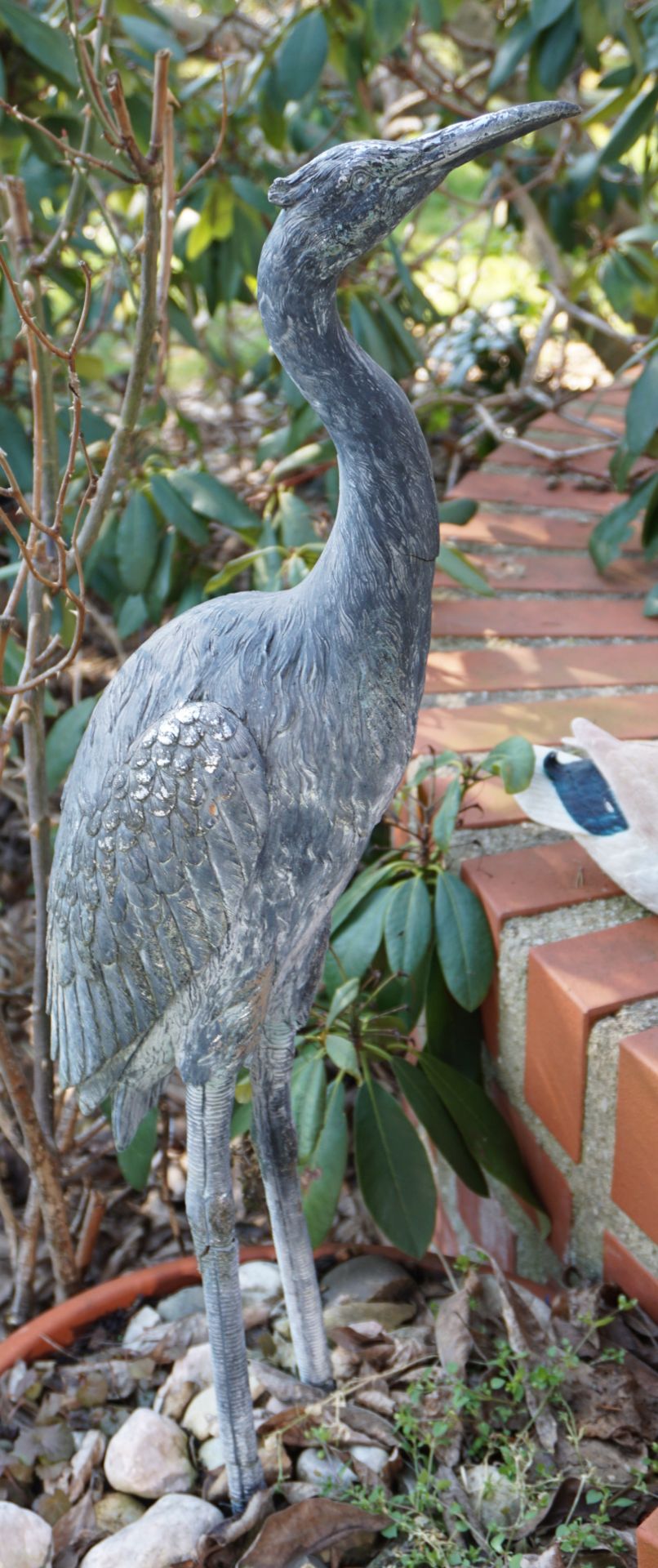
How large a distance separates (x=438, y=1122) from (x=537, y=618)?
101 centimetres

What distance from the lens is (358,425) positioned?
982mm

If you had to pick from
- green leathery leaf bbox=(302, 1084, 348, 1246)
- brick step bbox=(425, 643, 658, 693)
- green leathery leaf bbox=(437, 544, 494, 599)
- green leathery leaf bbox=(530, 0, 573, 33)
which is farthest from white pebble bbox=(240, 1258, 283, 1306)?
green leathery leaf bbox=(530, 0, 573, 33)

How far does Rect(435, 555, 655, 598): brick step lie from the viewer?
238 cm

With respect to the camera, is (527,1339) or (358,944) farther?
(358,944)

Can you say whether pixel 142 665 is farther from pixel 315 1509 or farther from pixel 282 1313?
pixel 282 1313

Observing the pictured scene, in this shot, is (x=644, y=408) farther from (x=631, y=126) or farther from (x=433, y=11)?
(x=433, y=11)

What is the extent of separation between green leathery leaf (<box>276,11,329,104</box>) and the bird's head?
158cm

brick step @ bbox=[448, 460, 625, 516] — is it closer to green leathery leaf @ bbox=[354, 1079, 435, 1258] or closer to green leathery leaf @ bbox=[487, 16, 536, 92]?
green leathery leaf @ bbox=[487, 16, 536, 92]

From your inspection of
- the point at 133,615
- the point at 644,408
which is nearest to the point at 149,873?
the point at 133,615

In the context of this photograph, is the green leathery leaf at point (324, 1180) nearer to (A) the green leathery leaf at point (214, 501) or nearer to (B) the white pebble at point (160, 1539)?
(B) the white pebble at point (160, 1539)

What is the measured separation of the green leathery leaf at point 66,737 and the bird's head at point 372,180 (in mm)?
1059

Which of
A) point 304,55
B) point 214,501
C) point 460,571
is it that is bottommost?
point 460,571

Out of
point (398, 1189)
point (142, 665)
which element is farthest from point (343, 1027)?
point (142, 665)

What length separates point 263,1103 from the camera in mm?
1368
